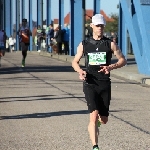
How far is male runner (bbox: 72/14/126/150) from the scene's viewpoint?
8.05m

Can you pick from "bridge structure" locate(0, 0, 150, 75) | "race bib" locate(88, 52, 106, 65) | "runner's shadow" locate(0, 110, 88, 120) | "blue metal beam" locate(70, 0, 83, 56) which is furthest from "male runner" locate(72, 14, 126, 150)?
"blue metal beam" locate(70, 0, 83, 56)

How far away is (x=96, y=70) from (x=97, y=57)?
153mm

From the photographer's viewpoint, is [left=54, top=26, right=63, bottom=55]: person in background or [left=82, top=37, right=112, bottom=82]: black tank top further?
[left=54, top=26, right=63, bottom=55]: person in background

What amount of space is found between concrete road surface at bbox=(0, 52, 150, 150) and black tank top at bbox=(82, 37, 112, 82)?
3.71ft

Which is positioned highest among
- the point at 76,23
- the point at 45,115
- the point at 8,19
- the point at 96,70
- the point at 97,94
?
the point at 96,70

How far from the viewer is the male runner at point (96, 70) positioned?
805 cm

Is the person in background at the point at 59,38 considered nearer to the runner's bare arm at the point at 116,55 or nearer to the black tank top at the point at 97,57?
the runner's bare arm at the point at 116,55

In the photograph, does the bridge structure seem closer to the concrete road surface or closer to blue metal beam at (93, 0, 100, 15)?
blue metal beam at (93, 0, 100, 15)

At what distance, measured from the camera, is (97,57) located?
8.05 meters

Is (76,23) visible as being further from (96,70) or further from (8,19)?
(8,19)

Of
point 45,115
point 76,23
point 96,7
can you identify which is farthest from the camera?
point 96,7

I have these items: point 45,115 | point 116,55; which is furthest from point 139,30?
point 116,55

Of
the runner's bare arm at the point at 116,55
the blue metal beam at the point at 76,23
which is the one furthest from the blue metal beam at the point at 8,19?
the runner's bare arm at the point at 116,55

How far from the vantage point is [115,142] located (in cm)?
930
